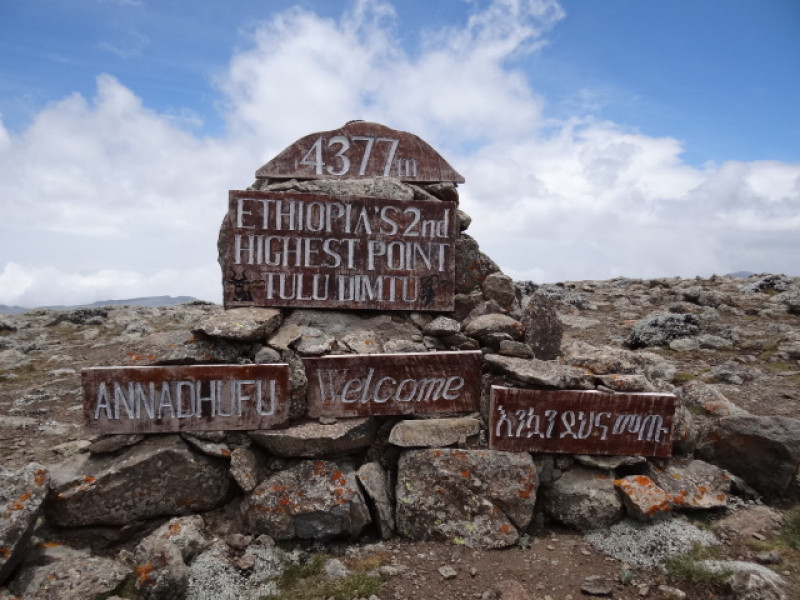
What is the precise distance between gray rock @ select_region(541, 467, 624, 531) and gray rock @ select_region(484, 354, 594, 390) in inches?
49.0

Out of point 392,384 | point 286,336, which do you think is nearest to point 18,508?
point 286,336

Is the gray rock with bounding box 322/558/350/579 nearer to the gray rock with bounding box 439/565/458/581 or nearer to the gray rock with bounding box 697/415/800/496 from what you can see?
the gray rock with bounding box 439/565/458/581

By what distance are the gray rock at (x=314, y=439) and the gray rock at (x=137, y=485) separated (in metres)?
0.72

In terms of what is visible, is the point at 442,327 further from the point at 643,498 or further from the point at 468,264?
the point at 643,498

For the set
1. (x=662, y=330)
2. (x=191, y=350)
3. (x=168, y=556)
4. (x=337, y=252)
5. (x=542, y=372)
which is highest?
(x=337, y=252)

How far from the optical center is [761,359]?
38.4 feet

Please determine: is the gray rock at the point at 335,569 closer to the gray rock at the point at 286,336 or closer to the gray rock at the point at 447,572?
the gray rock at the point at 447,572

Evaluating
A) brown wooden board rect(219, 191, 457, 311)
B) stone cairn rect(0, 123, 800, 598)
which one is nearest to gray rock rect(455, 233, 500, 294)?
brown wooden board rect(219, 191, 457, 311)

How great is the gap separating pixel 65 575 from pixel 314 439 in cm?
296

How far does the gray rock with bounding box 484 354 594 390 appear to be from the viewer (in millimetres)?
6664

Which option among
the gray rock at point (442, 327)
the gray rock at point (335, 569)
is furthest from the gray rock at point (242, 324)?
the gray rock at point (335, 569)

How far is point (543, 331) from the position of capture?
751 cm

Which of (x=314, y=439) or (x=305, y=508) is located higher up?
(x=314, y=439)

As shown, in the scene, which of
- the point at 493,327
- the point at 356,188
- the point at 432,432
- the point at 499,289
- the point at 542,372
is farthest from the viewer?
the point at 499,289
